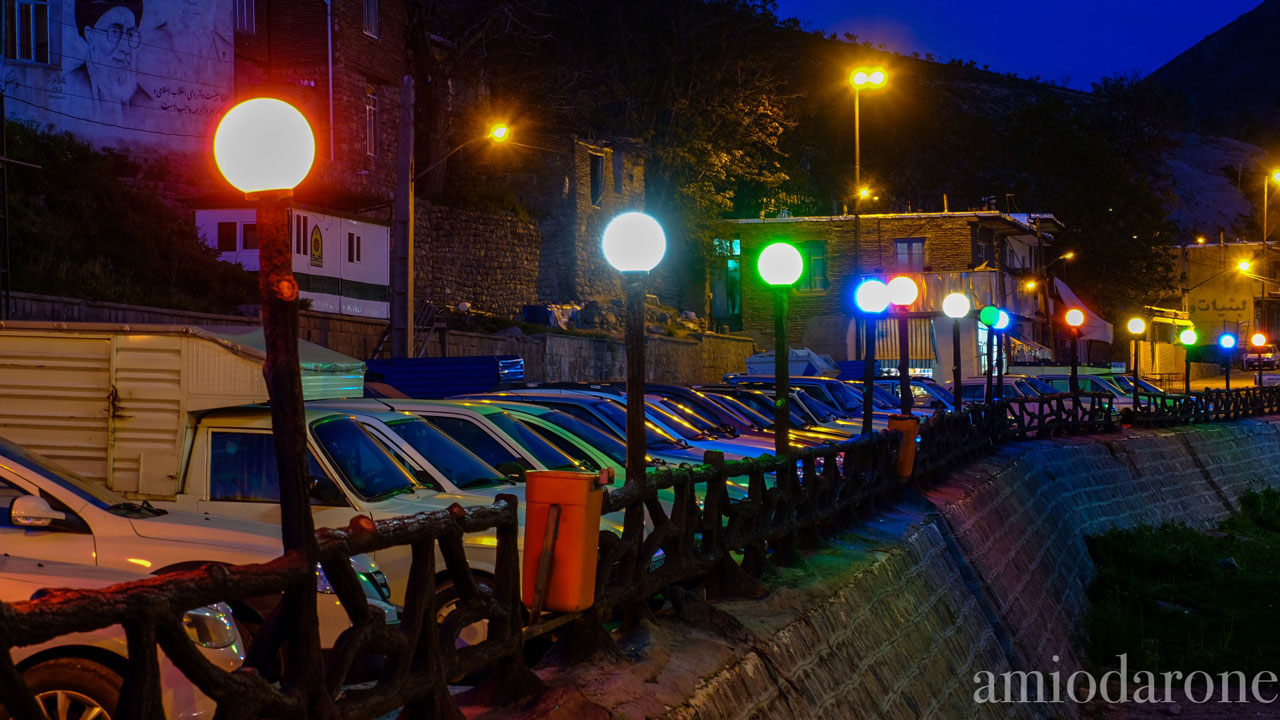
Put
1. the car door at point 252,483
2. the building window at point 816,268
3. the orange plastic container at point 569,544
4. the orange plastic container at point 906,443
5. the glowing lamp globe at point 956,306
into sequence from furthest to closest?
the building window at point 816,268 → the glowing lamp globe at point 956,306 → the orange plastic container at point 906,443 → the car door at point 252,483 → the orange plastic container at point 569,544

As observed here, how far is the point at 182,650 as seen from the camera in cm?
353

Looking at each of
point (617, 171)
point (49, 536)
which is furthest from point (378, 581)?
point (617, 171)

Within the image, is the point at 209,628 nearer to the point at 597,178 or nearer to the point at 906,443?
the point at 906,443

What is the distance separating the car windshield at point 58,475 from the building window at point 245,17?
29.2 metres

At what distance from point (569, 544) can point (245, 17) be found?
3133cm

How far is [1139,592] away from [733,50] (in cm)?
3105

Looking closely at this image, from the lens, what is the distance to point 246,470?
8711 mm

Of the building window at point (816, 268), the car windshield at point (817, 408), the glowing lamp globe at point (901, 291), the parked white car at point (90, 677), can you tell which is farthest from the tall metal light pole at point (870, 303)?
the building window at point (816, 268)

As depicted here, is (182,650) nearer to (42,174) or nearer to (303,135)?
(303,135)

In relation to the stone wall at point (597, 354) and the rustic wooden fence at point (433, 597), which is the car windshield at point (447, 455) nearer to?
the rustic wooden fence at point (433, 597)

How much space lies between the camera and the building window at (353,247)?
3422cm

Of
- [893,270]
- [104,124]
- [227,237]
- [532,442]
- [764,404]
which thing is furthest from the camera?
[893,270]

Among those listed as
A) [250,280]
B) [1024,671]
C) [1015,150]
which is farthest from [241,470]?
[1015,150]

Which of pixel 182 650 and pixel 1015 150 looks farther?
pixel 1015 150
